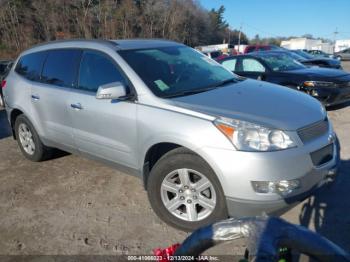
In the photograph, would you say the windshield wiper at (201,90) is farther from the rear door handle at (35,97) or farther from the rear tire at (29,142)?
the rear tire at (29,142)

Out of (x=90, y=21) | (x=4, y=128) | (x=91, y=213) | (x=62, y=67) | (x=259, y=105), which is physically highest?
(x=90, y=21)

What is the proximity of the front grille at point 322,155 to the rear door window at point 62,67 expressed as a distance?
2.84 m

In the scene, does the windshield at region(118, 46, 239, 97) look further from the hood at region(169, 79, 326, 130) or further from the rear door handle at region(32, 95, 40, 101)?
the rear door handle at region(32, 95, 40, 101)

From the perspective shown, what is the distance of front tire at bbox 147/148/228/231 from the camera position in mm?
3045

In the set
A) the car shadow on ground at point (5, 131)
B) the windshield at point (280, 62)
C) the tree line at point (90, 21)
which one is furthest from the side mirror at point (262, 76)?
the tree line at point (90, 21)

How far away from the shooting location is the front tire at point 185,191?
304cm

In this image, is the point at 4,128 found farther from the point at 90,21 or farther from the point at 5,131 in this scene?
the point at 90,21

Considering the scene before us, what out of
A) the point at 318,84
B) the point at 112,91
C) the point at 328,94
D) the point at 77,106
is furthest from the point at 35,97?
the point at 328,94

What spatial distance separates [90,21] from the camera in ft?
175

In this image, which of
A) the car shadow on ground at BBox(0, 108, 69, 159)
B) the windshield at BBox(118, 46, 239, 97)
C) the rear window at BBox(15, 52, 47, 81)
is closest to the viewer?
the windshield at BBox(118, 46, 239, 97)

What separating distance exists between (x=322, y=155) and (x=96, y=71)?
2559 mm

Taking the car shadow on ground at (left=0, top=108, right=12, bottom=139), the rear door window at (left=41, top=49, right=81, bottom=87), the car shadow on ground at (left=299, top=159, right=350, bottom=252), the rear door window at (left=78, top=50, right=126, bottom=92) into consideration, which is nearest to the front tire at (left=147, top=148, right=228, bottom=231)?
the car shadow on ground at (left=299, top=159, right=350, bottom=252)

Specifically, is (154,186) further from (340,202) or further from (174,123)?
(340,202)

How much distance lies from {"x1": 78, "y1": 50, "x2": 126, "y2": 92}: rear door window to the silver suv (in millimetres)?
12
